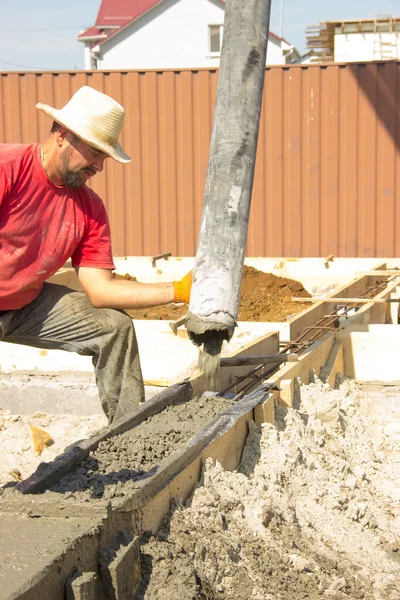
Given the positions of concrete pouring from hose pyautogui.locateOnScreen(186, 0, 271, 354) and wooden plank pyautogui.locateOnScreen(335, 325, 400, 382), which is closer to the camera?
concrete pouring from hose pyautogui.locateOnScreen(186, 0, 271, 354)

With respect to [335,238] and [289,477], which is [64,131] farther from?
[335,238]

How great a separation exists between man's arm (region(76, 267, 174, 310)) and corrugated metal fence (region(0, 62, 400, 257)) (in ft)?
24.4

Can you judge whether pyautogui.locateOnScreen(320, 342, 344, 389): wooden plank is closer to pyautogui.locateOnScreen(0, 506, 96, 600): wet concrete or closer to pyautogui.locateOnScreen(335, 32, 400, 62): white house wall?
pyautogui.locateOnScreen(0, 506, 96, 600): wet concrete

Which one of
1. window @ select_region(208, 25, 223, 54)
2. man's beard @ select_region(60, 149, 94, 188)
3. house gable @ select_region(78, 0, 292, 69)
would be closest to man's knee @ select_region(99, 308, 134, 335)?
man's beard @ select_region(60, 149, 94, 188)

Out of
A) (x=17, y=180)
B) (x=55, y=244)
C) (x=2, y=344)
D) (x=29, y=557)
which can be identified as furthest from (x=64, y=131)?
(x=2, y=344)

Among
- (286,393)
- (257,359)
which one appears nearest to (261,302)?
(257,359)

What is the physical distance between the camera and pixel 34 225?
4203mm

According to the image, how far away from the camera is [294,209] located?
11812 millimetres

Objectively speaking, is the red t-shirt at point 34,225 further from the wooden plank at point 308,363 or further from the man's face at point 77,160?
the wooden plank at point 308,363

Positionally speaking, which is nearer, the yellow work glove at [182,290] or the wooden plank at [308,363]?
the yellow work glove at [182,290]

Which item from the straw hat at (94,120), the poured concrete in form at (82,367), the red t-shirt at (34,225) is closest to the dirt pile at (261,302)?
the poured concrete in form at (82,367)

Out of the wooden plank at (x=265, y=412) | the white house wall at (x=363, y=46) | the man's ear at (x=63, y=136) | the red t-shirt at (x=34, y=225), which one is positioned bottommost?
the wooden plank at (x=265, y=412)

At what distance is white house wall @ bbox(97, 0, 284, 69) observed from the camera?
115 ft

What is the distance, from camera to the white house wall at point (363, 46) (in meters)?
26.3
